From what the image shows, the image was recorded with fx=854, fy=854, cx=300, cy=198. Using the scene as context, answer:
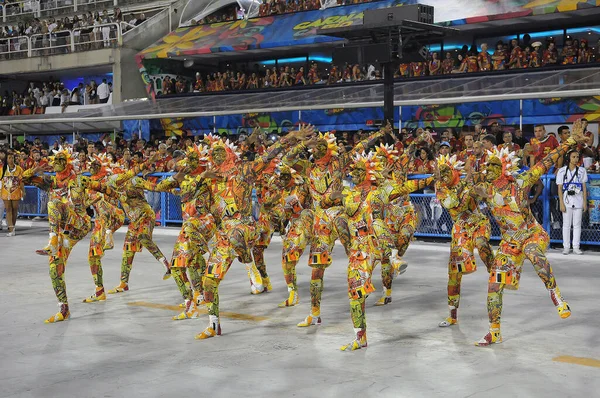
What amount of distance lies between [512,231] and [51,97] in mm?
30573

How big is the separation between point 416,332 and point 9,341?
4307 mm

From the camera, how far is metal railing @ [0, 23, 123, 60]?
112 ft

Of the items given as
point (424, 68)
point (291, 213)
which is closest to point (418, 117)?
point (424, 68)

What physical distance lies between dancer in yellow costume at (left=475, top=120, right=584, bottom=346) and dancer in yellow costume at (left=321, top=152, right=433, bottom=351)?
115 cm

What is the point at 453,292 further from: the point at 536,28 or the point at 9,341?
the point at 536,28

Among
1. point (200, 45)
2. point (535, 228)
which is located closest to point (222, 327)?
point (535, 228)

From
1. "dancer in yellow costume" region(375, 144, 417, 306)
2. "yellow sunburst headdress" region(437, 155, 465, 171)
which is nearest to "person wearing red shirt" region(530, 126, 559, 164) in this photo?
"dancer in yellow costume" region(375, 144, 417, 306)

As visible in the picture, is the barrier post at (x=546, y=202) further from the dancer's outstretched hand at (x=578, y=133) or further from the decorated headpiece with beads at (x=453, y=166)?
the dancer's outstretched hand at (x=578, y=133)

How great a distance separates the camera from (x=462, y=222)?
30.6ft

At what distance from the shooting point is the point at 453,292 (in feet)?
31.3

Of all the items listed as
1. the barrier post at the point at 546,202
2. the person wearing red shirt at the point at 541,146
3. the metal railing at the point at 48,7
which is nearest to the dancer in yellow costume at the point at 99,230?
the person wearing red shirt at the point at 541,146

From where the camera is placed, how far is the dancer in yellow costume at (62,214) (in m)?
10.1

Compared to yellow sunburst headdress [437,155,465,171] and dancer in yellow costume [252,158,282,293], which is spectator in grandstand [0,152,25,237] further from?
yellow sunburst headdress [437,155,465,171]

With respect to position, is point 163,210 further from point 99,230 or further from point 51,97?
point 51,97
